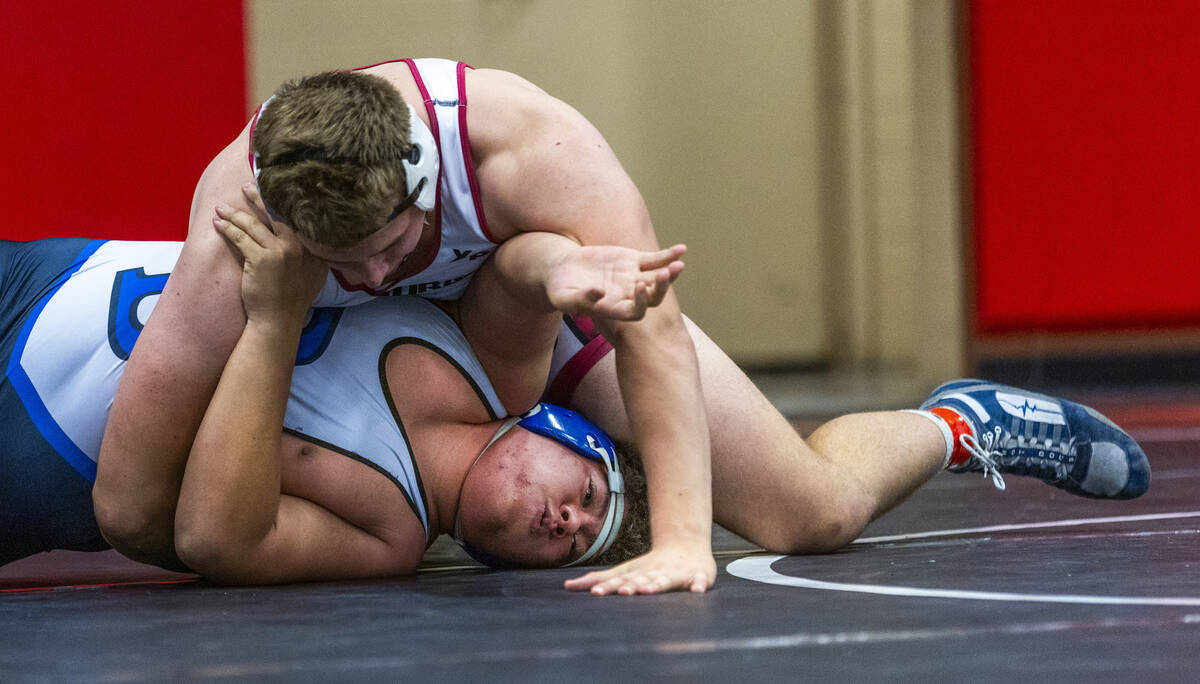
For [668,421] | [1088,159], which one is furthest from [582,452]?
[1088,159]

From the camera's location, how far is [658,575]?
5.86 feet

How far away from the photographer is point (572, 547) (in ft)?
7.20

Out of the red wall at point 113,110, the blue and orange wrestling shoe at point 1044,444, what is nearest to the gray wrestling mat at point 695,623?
the blue and orange wrestling shoe at point 1044,444

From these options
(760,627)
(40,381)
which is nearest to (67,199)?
(40,381)

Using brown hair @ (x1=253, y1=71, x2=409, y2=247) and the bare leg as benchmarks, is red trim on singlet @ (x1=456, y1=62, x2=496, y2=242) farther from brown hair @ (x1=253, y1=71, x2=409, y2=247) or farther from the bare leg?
the bare leg

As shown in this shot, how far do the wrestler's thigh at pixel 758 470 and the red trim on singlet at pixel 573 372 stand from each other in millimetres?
13

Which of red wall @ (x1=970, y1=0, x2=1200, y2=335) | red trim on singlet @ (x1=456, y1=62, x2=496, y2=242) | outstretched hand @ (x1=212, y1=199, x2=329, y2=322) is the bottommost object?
red wall @ (x1=970, y1=0, x2=1200, y2=335)

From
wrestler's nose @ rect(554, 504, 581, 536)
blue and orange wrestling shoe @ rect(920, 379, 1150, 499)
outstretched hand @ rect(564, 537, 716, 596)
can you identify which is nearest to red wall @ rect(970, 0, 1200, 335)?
blue and orange wrestling shoe @ rect(920, 379, 1150, 499)

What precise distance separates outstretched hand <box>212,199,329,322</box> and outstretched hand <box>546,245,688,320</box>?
15.5 inches

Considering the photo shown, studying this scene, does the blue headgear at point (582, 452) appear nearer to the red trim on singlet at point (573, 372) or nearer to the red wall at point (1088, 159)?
the red trim on singlet at point (573, 372)

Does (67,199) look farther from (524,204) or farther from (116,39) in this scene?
(524,204)

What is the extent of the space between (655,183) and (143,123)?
113 inches

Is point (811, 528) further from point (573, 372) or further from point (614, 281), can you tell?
point (614, 281)

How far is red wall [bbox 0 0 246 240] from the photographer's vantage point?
15.0ft
